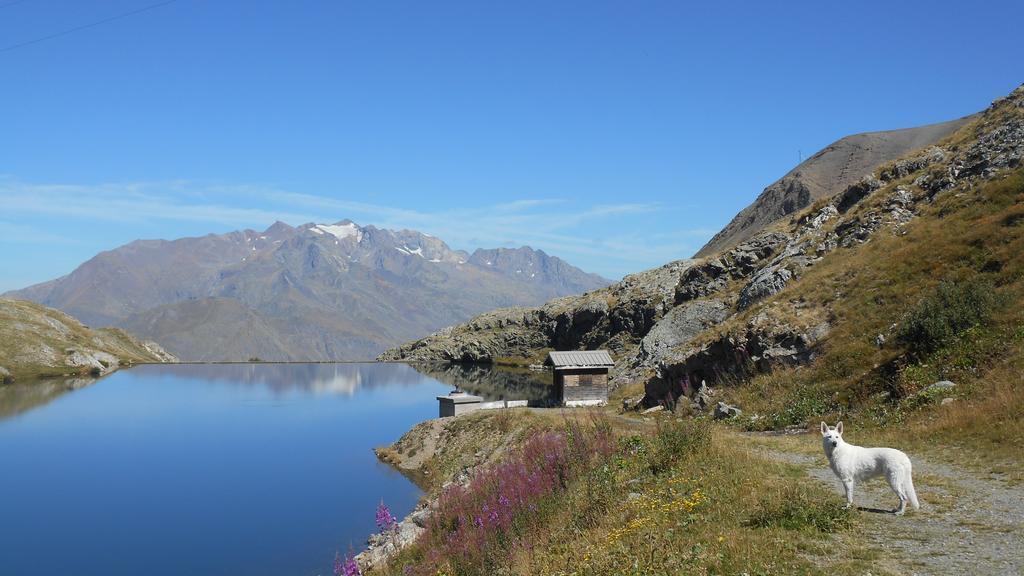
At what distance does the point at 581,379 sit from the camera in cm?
5681

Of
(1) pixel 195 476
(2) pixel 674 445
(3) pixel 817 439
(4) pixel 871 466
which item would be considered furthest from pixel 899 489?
(1) pixel 195 476

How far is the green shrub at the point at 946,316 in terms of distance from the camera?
2572 centimetres

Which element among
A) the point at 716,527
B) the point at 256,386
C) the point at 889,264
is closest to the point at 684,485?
the point at 716,527

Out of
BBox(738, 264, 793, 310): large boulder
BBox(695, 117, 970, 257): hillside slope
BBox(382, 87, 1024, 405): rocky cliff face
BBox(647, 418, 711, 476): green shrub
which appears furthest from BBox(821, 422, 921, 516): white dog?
BBox(695, 117, 970, 257): hillside slope

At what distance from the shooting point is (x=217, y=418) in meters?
64.0

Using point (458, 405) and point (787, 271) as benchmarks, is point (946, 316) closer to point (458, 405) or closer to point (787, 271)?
point (787, 271)

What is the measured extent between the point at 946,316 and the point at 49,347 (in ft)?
411

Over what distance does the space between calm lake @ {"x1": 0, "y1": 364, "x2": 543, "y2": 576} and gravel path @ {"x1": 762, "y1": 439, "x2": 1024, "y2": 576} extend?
22.1 metres

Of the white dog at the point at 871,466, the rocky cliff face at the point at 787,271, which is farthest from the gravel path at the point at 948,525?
the rocky cliff face at the point at 787,271

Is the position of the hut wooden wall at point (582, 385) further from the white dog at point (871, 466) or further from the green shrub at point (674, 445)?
the white dog at point (871, 466)

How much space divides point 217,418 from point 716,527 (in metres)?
61.6

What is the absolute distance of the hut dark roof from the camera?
2232 inches

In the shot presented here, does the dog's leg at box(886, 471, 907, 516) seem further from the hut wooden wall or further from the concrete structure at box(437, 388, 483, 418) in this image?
the hut wooden wall

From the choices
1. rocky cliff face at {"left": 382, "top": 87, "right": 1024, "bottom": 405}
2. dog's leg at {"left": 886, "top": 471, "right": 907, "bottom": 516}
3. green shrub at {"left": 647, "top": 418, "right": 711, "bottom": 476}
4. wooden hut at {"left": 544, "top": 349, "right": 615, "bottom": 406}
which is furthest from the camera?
wooden hut at {"left": 544, "top": 349, "right": 615, "bottom": 406}
